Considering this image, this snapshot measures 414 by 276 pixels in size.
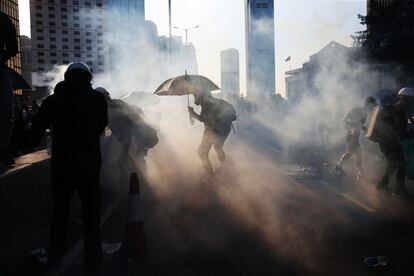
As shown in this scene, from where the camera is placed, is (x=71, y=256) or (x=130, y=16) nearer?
(x=71, y=256)

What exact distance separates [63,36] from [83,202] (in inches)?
5963

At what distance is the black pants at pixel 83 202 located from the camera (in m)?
3.71

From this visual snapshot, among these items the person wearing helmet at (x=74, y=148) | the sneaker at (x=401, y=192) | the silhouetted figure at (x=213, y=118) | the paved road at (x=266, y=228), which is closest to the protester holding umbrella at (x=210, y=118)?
the silhouetted figure at (x=213, y=118)

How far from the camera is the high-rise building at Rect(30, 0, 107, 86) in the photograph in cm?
14238

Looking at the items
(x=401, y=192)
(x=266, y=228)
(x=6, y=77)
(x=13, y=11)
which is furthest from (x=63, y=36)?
(x=266, y=228)

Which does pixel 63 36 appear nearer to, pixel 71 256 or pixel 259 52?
pixel 259 52

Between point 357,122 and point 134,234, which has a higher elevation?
point 357,122

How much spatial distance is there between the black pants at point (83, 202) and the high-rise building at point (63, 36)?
464 ft

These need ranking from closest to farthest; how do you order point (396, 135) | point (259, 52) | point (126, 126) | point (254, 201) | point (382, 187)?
1. point (254, 201)
2. point (396, 135)
3. point (382, 187)
4. point (126, 126)
5. point (259, 52)

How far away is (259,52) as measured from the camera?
9562 centimetres

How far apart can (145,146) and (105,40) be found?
148 m

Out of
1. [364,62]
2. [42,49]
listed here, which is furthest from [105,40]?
[364,62]

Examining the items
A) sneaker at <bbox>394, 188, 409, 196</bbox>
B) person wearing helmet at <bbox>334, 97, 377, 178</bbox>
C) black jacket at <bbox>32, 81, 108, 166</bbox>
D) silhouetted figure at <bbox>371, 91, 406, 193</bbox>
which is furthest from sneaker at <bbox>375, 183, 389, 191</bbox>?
black jacket at <bbox>32, 81, 108, 166</bbox>

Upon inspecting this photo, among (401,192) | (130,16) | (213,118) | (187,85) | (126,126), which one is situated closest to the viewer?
(401,192)
